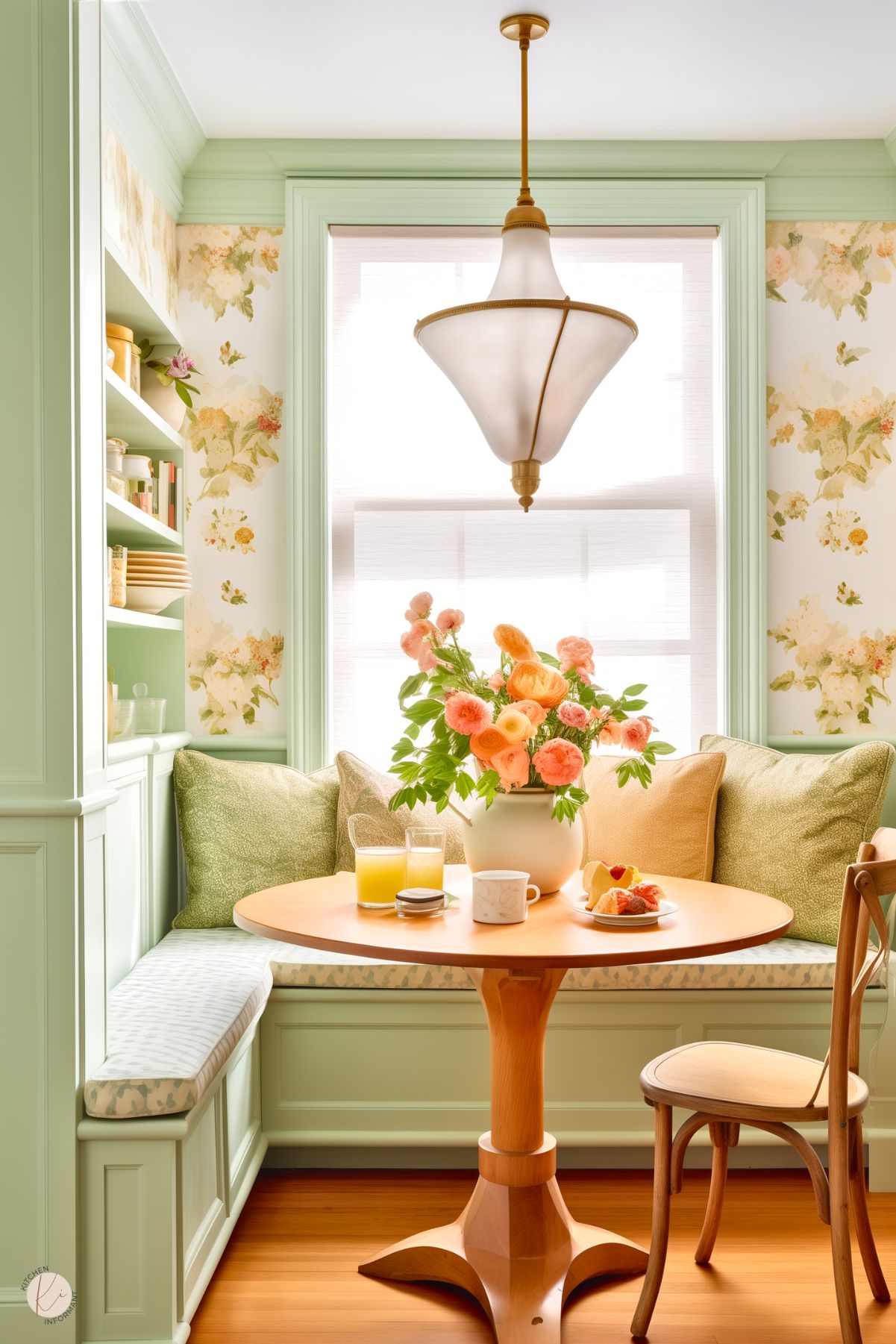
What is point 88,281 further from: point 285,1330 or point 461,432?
point 285,1330

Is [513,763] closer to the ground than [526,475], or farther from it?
closer to the ground

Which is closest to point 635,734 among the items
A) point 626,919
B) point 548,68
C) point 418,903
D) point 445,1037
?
point 626,919

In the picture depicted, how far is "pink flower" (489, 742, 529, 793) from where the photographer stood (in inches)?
77.3

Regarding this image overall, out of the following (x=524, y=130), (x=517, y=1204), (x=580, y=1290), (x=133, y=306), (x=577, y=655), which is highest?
(x=524, y=130)

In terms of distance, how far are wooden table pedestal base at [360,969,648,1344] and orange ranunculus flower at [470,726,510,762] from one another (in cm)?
41

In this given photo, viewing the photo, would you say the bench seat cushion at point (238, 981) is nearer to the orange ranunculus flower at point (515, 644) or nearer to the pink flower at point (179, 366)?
the orange ranunculus flower at point (515, 644)

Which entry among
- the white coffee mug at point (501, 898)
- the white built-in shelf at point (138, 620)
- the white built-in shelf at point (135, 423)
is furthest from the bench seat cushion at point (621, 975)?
the white built-in shelf at point (135, 423)

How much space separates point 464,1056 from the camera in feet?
8.76

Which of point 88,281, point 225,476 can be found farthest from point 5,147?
point 225,476

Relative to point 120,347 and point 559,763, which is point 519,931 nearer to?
point 559,763

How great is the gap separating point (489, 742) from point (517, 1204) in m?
0.86

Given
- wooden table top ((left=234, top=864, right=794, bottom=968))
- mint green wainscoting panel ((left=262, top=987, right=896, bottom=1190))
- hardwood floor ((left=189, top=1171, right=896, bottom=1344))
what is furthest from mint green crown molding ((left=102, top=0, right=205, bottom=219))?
hardwood floor ((left=189, top=1171, right=896, bottom=1344))

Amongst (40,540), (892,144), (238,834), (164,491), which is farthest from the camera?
(892,144)

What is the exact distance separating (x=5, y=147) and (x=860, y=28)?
6.85ft
